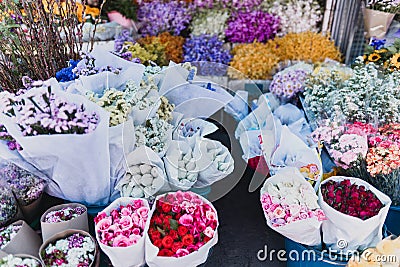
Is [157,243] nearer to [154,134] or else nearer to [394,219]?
[154,134]

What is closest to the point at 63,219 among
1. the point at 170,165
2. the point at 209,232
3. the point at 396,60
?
the point at 170,165

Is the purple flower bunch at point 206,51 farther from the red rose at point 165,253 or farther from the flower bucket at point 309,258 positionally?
the red rose at point 165,253

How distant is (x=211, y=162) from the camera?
166cm

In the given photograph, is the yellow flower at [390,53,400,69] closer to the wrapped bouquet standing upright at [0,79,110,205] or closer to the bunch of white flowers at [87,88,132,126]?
the bunch of white flowers at [87,88,132,126]

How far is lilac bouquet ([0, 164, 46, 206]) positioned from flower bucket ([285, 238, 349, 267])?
1.25 meters

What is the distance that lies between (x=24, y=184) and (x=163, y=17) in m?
2.57

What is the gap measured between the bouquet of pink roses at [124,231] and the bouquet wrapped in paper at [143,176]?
6 cm

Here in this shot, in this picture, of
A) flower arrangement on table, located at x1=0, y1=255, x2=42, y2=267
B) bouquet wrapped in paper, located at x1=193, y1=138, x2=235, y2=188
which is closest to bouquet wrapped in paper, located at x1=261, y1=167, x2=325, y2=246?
bouquet wrapped in paper, located at x1=193, y1=138, x2=235, y2=188

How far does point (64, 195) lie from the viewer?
1.76 meters

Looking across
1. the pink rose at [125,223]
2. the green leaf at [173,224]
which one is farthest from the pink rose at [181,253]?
the pink rose at [125,223]

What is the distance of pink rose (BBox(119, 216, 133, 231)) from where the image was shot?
1503 mm

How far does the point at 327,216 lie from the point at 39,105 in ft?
4.17

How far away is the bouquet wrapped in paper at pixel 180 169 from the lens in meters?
1.64

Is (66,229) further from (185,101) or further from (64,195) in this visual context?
(185,101)
